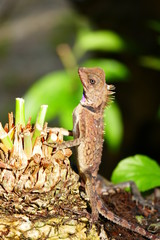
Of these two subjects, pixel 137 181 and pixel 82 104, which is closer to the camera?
pixel 82 104

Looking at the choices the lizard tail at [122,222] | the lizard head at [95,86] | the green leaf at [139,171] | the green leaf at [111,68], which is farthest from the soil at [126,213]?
the green leaf at [111,68]

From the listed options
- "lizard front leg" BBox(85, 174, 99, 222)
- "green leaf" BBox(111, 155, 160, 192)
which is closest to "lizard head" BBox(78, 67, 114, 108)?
"lizard front leg" BBox(85, 174, 99, 222)

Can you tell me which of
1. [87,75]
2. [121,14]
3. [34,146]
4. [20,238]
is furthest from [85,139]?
[121,14]

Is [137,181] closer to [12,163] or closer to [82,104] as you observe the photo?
[82,104]

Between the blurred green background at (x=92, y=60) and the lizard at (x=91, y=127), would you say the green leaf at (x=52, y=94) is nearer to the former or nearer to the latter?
the blurred green background at (x=92, y=60)

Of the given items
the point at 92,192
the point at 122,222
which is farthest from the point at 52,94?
the point at 122,222

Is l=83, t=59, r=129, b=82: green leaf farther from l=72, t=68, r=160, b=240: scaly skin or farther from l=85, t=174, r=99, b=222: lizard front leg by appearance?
l=85, t=174, r=99, b=222: lizard front leg

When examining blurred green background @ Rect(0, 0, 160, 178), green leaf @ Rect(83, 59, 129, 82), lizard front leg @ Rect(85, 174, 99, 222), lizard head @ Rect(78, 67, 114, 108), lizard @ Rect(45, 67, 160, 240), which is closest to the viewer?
lizard front leg @ Rect(85, 174, 99, 222)
